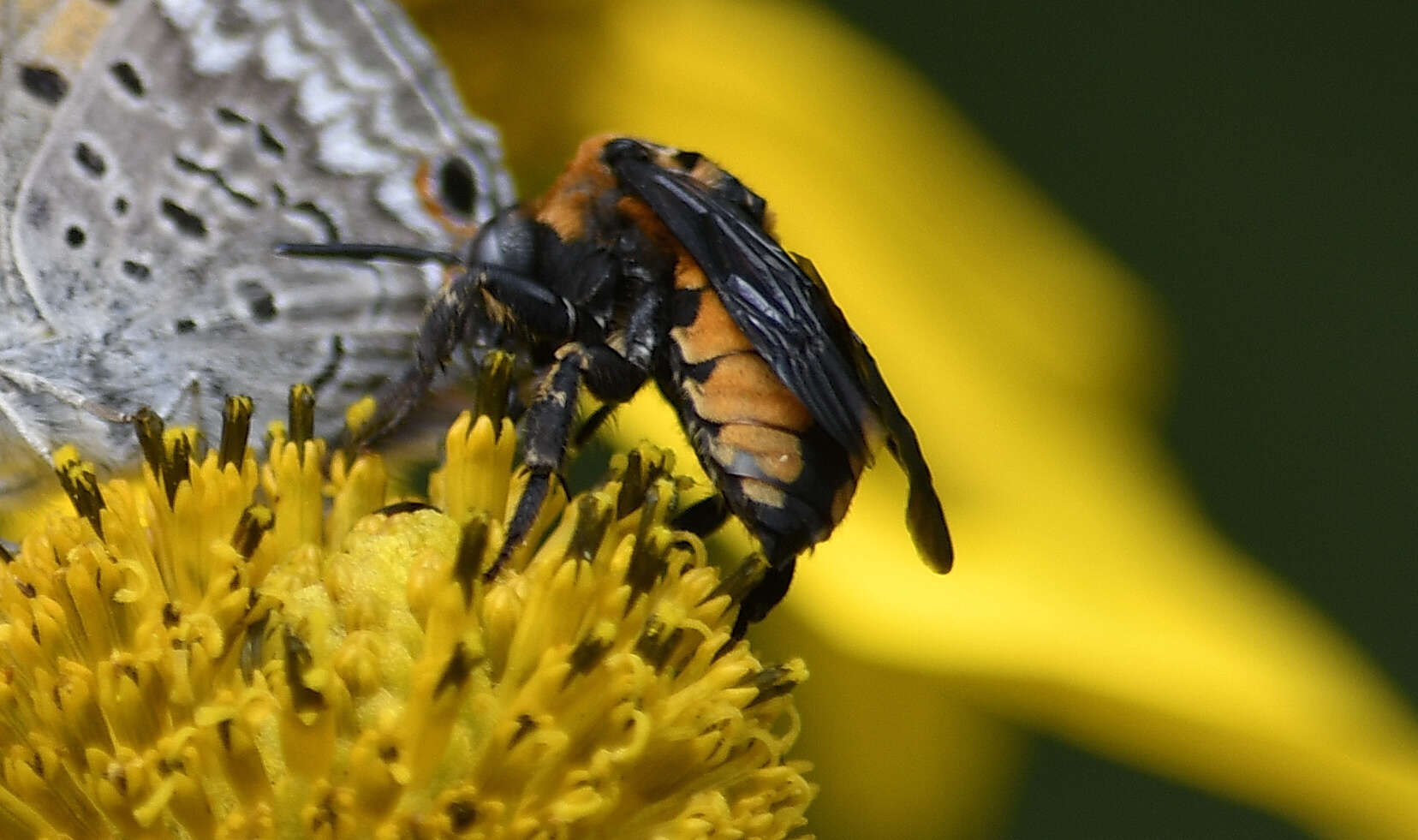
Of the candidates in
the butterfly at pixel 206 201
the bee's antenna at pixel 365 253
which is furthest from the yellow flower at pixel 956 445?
the bee's antenna at pixel 365 253

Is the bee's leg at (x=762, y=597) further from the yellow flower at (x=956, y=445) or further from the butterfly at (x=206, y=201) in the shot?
the yellow flower at (x=956, y=445)

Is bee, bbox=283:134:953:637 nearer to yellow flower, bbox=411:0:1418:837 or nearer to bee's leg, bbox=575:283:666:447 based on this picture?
bee's leg, bbox=575:283:666:447

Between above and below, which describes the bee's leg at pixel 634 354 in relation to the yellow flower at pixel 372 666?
above

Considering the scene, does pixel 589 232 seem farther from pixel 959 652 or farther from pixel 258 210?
pixel 959 652

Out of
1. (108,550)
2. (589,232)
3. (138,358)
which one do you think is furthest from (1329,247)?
(108,550)

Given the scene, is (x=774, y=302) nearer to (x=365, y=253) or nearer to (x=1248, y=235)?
(x=365, y=253)

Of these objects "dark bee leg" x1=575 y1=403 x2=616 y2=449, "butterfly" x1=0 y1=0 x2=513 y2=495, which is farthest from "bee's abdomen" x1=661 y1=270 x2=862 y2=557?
"butterfly" x1=0 y1=0 x2=513 y2=495

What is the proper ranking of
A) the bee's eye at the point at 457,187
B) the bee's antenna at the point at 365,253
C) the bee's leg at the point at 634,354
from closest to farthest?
the bee's leg at the point at 634,354 → the bee's antenna at the point at 365,253 → the bee's eye at the point at 457,187

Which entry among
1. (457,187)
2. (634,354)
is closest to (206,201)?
(457,187)
